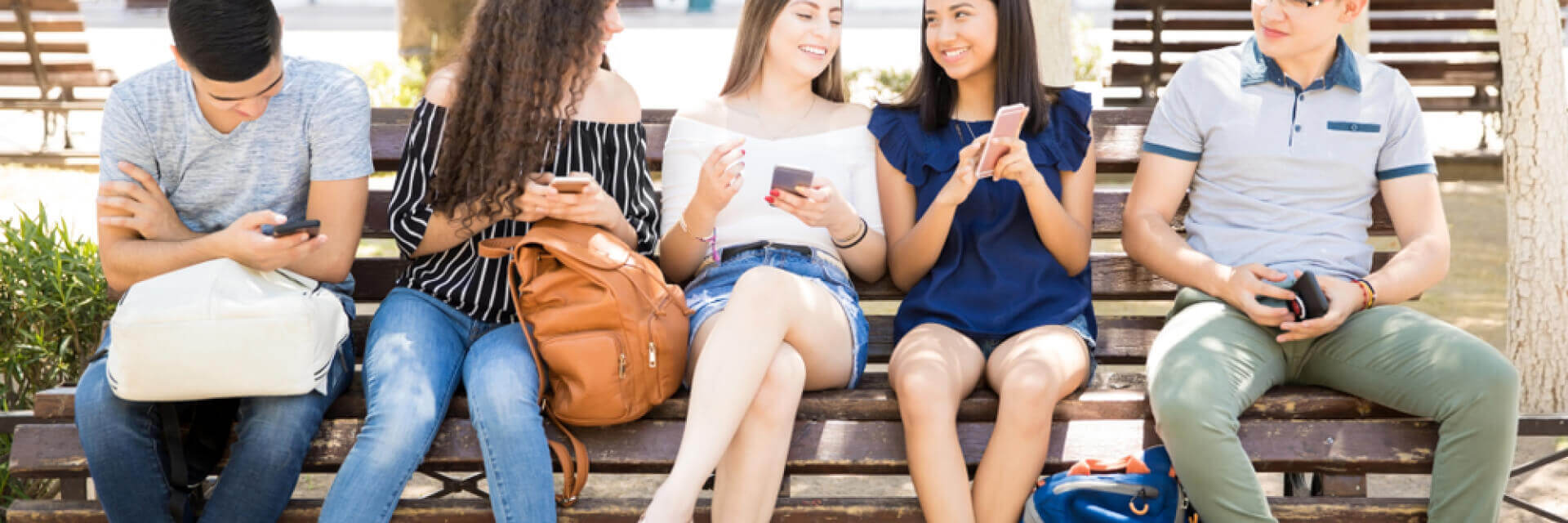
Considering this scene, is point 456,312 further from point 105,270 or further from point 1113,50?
point 1113,50

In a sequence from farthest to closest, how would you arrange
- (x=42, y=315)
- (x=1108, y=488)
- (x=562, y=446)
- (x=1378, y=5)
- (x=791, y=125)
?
(x=1378, y=5)
(x=42, y=315)
(x=791, y=125)
(x=562, y=446)
(x=1108, y=488)

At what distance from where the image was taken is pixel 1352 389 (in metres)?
3.16

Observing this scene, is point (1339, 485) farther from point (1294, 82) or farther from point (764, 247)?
point (764, 247)

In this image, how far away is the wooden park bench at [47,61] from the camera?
30.0ft

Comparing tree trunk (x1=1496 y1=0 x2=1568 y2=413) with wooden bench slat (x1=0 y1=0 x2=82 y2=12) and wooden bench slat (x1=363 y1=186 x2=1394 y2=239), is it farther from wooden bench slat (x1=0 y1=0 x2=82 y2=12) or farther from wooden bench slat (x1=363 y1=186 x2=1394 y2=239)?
wooden bench slat (x1=0 y1=0 x2=82 y2=12)

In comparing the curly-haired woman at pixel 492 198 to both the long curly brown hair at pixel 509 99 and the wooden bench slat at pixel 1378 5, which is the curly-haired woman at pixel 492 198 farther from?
the wooden bench slat at pixel 1378 5

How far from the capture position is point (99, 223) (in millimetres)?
3008

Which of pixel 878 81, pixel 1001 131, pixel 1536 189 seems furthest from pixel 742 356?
pixel 878 81

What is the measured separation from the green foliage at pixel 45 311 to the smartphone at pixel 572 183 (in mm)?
1880

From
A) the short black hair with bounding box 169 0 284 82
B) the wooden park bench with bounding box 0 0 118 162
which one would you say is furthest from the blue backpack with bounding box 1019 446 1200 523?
the wooden park bench with bounding box 0 0 118 162

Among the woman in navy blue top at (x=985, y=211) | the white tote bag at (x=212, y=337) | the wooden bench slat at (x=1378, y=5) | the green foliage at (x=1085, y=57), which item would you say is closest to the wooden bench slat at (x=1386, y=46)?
the wooden bench slat at (x=1378, y=5)

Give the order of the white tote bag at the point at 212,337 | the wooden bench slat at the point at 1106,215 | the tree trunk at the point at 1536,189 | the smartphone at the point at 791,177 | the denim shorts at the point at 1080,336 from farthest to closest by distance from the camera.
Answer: the tree trunk at the point at 1536,189
the wooden bench slat at the point at 1106,215
the denim shorts at the point at 1080,336
the smartphone at the point at 791,177
the white tote bag at the point at 212,337

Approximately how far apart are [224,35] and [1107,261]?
244 cm

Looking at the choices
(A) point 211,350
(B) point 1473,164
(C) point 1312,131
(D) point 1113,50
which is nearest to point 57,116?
(D) point 1113,50
